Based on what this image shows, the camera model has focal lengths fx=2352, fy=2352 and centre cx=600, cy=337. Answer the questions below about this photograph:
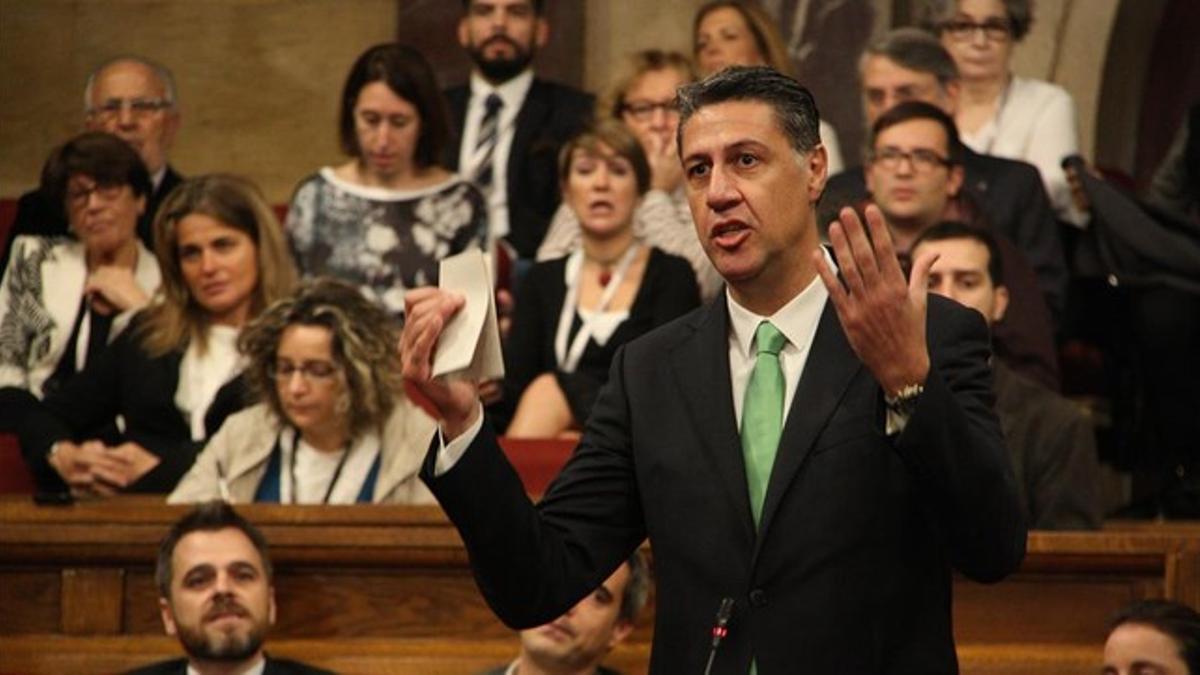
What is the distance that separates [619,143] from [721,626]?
3324 millimetres

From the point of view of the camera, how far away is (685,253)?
18.9 feet

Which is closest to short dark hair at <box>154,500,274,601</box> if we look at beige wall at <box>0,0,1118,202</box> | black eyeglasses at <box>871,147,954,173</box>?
black eyeglasses at <box>871,147,954,173</box>

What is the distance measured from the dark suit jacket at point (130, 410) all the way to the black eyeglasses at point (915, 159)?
5.04 ft

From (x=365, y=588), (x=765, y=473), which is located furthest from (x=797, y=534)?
(x=365, y=588)

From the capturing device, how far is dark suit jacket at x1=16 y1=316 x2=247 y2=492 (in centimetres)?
529

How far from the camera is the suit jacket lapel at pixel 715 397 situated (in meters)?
2.45

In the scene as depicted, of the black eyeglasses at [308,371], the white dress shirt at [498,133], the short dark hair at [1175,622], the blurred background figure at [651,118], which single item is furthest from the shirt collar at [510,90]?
the short dark hair at [1175,622]

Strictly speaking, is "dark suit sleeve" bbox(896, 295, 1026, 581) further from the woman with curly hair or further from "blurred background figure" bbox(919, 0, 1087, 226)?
"blurred background figure" bbox(919, 0, 1087, 226)

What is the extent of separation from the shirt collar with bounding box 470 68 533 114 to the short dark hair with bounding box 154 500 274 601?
2370 mm

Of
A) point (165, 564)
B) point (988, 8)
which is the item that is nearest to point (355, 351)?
point (165, 564)

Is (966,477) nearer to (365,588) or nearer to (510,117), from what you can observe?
(365,588)

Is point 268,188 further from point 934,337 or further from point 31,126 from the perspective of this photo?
point 934,337

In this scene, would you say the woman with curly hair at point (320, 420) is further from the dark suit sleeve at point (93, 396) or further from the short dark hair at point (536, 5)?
the short dark hair at point (536, 5)

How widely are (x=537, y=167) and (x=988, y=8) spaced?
1.28 meters
